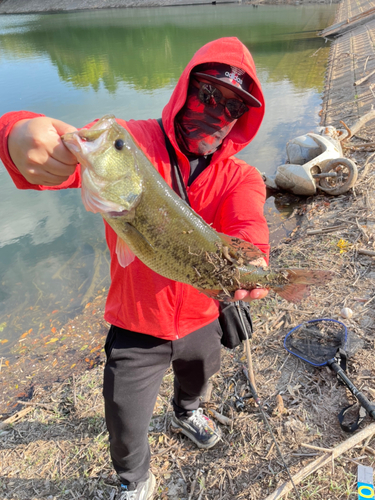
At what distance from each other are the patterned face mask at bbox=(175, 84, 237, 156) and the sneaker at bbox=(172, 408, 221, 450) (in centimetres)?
259

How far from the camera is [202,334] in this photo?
2719 millimetres

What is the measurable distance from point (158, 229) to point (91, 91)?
20710 millimetres

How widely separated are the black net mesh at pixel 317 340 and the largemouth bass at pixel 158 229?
1856mm

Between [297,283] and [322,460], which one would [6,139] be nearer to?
[297,283]

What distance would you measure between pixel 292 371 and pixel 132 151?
10.5 feet

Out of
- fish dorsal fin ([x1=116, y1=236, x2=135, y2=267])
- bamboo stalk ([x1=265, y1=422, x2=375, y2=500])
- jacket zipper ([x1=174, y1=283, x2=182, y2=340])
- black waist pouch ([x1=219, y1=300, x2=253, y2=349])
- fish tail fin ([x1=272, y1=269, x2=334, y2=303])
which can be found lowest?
bamboo stalk ([x1=265, y1=422, x2=375, y2=500])

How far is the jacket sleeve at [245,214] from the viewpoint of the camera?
243cm

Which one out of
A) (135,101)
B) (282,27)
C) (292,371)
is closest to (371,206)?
(292,371)

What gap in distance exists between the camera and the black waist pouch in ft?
9.70

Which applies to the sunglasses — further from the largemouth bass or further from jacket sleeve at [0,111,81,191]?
jacket sleeve at [0,111,81,191]

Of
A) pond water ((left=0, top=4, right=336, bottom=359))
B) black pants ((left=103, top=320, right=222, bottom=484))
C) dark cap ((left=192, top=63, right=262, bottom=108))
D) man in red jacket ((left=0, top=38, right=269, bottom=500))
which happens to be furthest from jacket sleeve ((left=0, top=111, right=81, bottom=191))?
pond water ((left=0, top=4, right=336, bottom=359))

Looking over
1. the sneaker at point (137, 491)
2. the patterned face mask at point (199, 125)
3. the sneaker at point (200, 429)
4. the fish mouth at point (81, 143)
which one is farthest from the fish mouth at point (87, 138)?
the sneaker at point (200, 429)

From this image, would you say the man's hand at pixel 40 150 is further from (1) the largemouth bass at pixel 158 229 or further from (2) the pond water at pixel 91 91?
(2) the pond water at pixel 91 91

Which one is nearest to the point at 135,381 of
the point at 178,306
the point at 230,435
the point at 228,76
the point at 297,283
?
the point at 178,306
